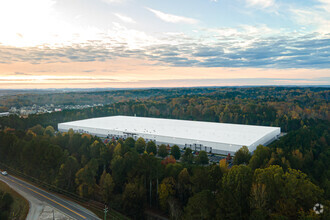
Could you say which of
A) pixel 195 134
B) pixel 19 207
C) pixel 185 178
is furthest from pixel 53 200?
pixel 195 134

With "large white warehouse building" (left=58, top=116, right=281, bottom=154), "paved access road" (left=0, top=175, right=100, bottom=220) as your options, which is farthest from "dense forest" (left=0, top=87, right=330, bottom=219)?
"large white warehouse building" (left=58, top=116, right=281, bottom=154)

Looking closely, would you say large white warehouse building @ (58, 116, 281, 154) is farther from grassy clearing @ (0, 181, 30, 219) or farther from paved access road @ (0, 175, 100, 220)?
grassy clearing @ (0, 181, 30, 219)

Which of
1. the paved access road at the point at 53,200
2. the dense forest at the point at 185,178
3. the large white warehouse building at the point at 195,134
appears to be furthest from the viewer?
the large white warehouse building at the point at 195,134

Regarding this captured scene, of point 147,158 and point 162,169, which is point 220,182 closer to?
point 162,169

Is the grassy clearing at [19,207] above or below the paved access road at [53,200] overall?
above

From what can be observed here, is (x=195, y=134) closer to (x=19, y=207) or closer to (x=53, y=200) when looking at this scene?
(x=53, y=200)

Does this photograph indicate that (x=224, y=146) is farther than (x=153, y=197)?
Yes

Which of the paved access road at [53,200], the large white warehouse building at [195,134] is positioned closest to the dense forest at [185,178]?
the paved access road at [53,200]

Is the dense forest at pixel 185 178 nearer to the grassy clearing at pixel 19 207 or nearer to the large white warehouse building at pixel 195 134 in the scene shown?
the grassy clearing at pixel 19 207

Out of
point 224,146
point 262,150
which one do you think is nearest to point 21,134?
point 224,146
